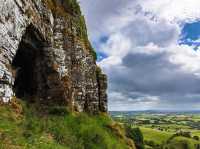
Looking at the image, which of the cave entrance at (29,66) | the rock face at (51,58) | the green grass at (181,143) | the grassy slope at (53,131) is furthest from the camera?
the green grass at (181,143)

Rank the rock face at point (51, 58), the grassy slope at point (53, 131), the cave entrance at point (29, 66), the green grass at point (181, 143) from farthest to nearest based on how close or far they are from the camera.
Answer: the green grass at point (181, 143) → the cave entrance at point (29, 66) → the rock face at point (51, 58) → the grassy slope at point (53, 131)

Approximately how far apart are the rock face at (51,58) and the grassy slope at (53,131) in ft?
5.15

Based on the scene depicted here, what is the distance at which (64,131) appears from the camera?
2667 centimetres

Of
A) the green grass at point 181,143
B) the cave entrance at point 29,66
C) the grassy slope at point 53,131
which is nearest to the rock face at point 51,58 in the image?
the cave entrance at point 29,66

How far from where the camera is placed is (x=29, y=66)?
32.4m

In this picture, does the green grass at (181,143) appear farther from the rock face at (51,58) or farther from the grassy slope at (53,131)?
the grassy slope at (53,131)

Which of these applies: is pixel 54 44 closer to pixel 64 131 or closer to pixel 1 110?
pixel 64 131

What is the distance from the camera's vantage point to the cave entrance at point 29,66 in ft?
98.3

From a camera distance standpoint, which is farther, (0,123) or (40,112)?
(40,112)

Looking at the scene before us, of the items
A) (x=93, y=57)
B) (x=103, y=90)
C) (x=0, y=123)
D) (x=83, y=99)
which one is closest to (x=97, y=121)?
(x=83, y=99)

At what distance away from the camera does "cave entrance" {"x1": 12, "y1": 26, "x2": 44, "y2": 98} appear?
98.3ft

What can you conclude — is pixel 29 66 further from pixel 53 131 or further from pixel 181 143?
pixel 181 143

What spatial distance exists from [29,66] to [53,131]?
933cm

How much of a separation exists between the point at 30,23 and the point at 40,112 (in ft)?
25.8
